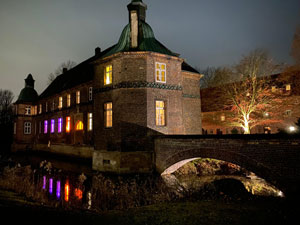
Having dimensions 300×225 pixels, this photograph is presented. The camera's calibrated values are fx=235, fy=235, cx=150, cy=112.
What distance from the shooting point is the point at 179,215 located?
6.10 metres

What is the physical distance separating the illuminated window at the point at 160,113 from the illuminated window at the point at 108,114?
10.3ft

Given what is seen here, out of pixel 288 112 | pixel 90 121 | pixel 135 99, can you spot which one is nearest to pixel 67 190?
pixel 135 99

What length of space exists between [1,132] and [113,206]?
45253mm

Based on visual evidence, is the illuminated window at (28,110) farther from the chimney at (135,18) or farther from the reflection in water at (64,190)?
the chimney at (135,18)

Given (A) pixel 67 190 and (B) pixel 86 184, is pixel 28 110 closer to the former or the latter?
(B) pixel 86 184

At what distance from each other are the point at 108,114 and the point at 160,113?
3.50 m

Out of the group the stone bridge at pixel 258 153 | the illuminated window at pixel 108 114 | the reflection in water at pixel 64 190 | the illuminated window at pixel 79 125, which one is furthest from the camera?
the illuminated window at pixel 79 125

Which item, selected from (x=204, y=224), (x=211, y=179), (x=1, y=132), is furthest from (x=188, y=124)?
(x=1, y=132)

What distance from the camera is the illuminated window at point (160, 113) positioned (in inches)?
598

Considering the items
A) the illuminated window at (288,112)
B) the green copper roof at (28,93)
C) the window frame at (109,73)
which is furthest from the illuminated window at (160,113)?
the green copper roof at (28,93)

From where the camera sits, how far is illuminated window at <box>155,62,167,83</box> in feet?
50.1

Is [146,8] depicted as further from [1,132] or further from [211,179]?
[1,132]

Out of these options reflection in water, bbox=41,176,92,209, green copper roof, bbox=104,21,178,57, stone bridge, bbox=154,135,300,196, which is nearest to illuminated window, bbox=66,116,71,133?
reflection in water, bbox=41,176,92,209

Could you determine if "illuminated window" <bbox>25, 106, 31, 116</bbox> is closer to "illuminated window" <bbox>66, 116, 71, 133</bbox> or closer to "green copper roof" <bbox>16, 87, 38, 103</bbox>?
"green copper roof" <bbox>16, 87, 38, 103</bbox>
